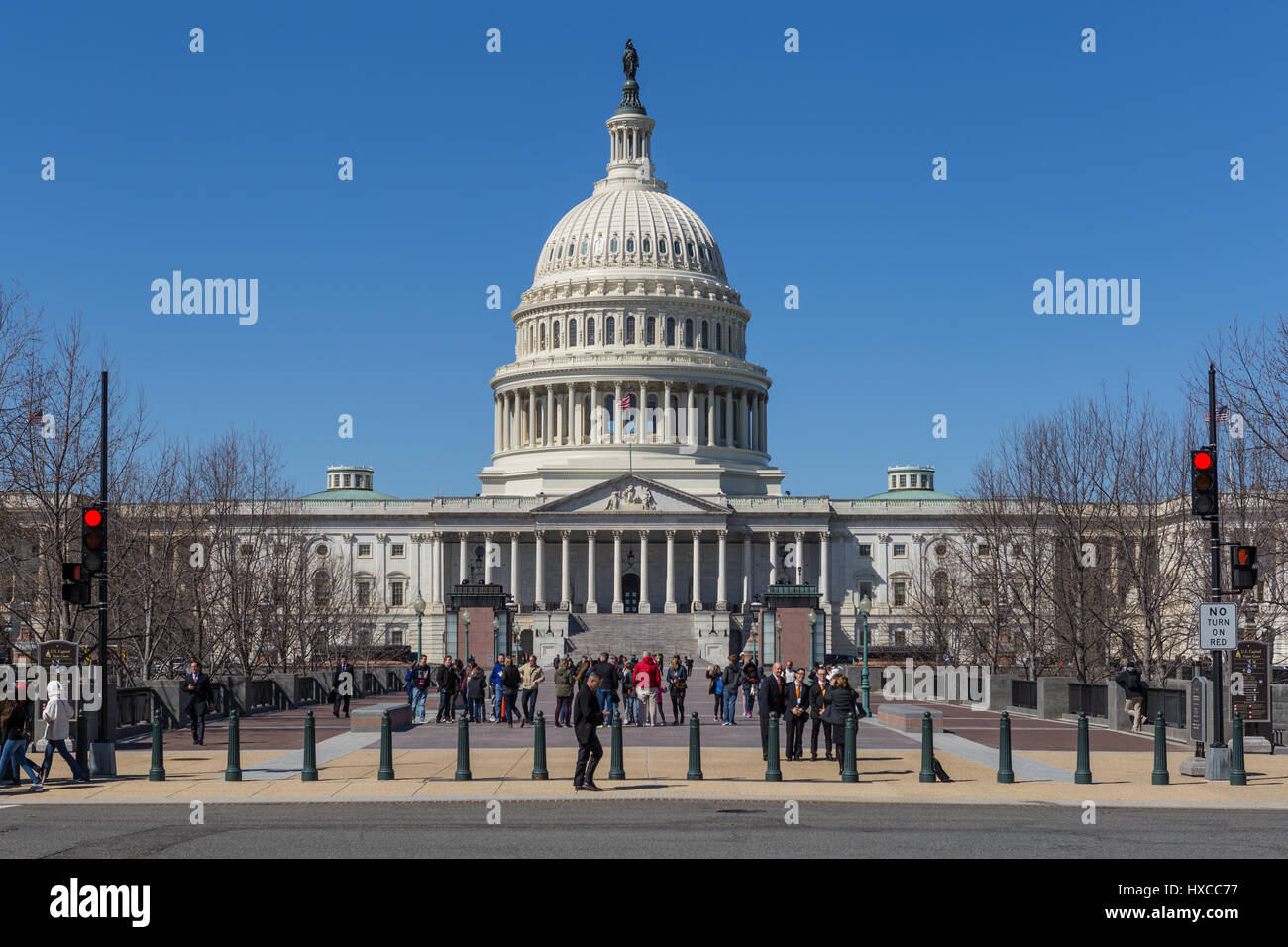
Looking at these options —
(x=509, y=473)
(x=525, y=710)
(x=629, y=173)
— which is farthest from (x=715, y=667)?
(x=629, y=173)

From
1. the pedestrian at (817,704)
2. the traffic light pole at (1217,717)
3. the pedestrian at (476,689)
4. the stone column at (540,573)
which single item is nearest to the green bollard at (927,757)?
the pedestrian at (817,704)

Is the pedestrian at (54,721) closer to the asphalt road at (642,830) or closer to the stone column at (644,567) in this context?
the asphalt road at (642,830)

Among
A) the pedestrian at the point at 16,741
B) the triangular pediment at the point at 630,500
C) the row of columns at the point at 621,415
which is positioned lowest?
the pedestrian at the point at 16,741

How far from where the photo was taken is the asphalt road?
18.6 metres

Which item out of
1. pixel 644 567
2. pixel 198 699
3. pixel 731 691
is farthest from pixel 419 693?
pixel 644 567

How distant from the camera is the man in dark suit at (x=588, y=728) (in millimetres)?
25078

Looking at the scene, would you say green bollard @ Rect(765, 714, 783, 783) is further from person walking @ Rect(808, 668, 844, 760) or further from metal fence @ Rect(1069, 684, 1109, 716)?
metal fence @ Rect(1069, 684, 1109, 716)

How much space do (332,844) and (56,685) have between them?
988cm

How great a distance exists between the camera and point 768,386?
511 feet

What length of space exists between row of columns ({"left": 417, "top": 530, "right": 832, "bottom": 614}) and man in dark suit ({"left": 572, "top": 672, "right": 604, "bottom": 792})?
102 metres

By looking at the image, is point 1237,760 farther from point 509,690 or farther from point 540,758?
point 509,690

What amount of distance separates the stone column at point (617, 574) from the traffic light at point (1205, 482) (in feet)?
333

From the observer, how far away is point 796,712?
102ft
